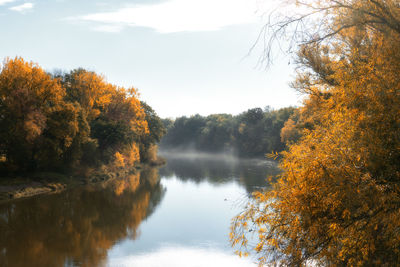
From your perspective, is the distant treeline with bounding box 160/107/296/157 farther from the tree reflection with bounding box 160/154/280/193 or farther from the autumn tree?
the autumn tree

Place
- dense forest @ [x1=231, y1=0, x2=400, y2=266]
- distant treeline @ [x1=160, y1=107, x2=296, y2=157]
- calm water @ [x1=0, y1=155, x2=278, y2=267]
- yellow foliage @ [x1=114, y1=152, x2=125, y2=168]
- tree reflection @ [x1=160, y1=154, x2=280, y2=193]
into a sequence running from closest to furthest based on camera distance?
dense forest @ [x1=231, y1=0, x2=400, y2=266], calm water @ [x1=0, y1=155, x2=278, y2=267], tree reflection @ [x1=160, y1=154, x2=280, y2=193], yellow foliage @ [x1=114, y1=152, x2=125, y2=168], distant treeline @ [x1=160, y1=107, x2=296, y2=157]

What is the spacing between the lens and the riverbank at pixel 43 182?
931 inches

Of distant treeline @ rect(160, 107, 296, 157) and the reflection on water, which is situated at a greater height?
distant treeline @ rect(160, 107, 296, 157)

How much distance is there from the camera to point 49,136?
26953 millimetres

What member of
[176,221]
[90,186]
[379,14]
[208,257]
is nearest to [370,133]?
[379,14]

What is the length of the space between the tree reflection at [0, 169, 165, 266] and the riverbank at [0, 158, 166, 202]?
1147mm

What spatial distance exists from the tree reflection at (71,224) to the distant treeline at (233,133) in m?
49.8

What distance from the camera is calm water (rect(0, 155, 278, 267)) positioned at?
1327 centimetres

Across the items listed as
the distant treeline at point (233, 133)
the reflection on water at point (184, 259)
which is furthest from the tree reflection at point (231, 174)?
the distant treeline at point (233, 133)

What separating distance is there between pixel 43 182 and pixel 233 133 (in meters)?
78.7

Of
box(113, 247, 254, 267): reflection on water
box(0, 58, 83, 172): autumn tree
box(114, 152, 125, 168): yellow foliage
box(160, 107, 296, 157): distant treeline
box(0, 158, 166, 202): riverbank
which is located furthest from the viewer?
box(160, 107, 296, 157): distant treeline

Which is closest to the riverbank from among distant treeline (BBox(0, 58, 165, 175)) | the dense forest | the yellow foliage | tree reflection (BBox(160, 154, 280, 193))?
distant treeline (BBox(0, 58, 165, 175))

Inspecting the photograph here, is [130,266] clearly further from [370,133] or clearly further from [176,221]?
[370,133]

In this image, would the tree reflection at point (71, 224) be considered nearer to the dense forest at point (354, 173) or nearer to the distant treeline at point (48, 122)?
the distant treeline at point (48, 122)
